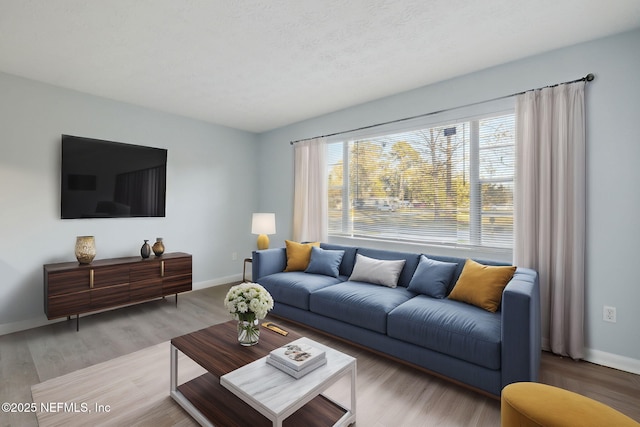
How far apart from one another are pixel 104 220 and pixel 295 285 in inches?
100

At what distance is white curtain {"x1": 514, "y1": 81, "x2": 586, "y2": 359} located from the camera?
247cm

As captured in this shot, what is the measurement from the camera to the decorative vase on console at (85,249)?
128 inches

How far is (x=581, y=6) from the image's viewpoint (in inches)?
80.7

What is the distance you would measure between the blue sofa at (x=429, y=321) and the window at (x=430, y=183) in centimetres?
44

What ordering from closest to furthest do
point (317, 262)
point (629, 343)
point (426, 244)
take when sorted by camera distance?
point (629, 343) < point (426, 244) < point (317, 262)

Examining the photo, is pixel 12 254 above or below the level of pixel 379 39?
below

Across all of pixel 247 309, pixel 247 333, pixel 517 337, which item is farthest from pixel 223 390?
pixel 517 337

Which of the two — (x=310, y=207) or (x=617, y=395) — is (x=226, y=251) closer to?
(x=310, y=207)

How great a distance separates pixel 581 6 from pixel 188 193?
463 cm

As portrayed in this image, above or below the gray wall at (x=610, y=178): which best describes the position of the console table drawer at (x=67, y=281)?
below

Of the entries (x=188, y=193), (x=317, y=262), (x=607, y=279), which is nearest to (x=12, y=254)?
(x=188, y=193)

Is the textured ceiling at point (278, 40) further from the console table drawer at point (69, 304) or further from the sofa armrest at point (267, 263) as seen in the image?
the console table drawer at point (69, 304)

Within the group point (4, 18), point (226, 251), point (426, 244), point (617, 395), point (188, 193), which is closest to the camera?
point (617, 395)

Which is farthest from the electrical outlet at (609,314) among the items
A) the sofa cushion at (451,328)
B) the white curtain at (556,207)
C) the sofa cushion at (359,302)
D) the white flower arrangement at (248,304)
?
the white flower arrangement at (248,304)
